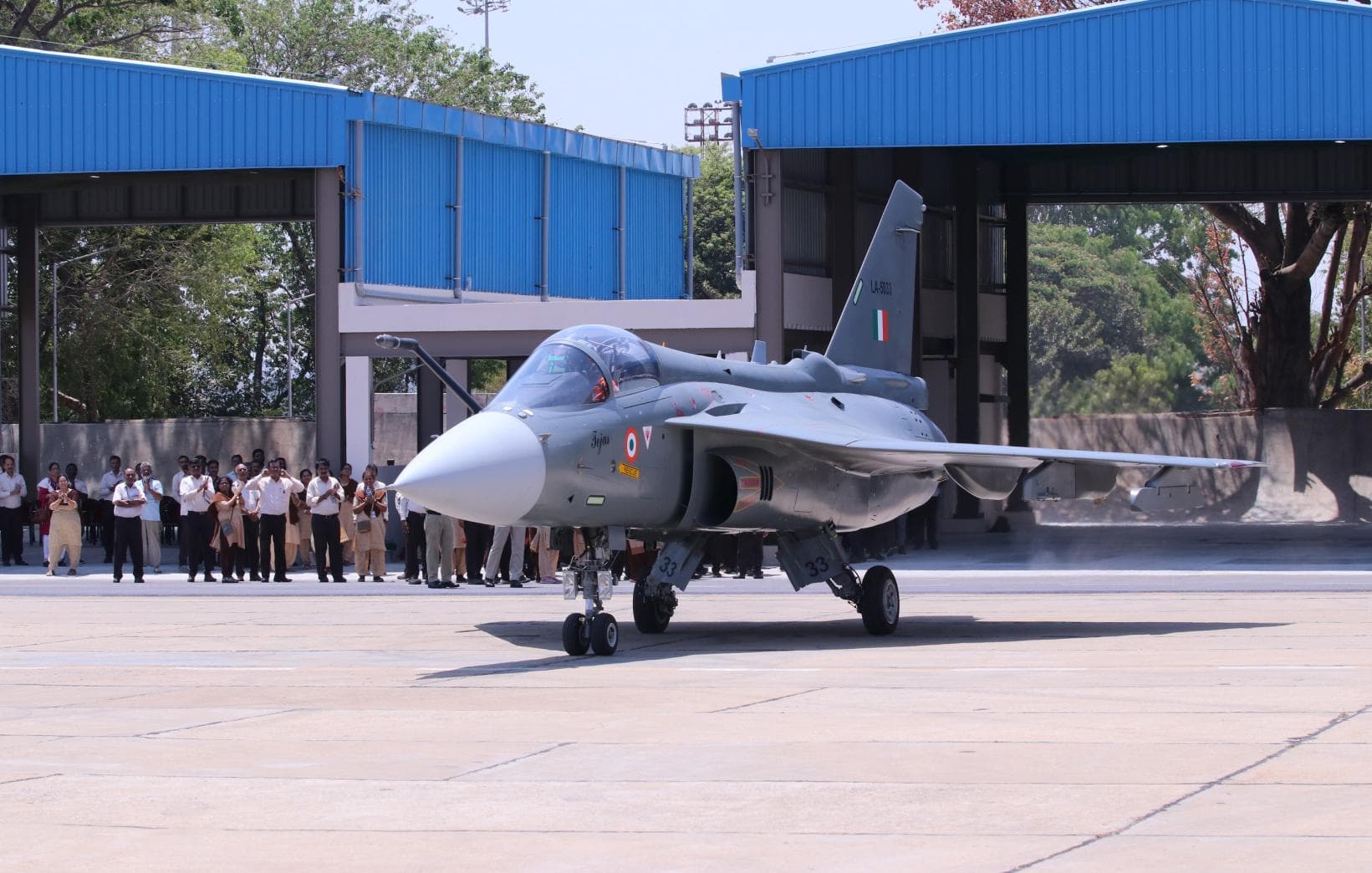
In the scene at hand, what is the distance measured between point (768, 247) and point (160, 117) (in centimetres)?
1046

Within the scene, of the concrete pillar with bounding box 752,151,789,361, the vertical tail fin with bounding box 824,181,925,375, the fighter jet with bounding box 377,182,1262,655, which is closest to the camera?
the fighter jet with bounding box 377,182,1262,655

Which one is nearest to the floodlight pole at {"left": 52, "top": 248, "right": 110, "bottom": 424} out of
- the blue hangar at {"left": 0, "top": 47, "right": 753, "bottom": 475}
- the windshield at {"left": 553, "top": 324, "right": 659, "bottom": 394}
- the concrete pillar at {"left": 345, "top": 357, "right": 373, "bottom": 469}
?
the blue hangar at {"left": 0, "top": 47, "right": 753, "bottom": 475}

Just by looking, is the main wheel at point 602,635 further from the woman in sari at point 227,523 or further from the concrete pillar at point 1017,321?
the concrete pillar at point 1017,321

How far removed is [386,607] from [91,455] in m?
24.8

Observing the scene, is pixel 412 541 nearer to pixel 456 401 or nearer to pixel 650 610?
pixel 650 610

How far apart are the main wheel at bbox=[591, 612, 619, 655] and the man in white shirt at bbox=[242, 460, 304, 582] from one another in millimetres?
11683

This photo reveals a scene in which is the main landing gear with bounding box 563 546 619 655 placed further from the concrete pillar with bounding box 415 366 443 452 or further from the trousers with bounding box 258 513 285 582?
the concrete pillar with bounding box 415 366 443 452

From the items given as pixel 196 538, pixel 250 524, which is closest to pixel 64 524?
pixel 196 538

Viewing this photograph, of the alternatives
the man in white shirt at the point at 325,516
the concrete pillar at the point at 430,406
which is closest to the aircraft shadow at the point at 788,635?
the man in white shirt at the point at 325,516

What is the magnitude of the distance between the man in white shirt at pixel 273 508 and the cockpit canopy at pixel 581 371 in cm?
1114

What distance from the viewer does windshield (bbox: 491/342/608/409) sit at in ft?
48.2

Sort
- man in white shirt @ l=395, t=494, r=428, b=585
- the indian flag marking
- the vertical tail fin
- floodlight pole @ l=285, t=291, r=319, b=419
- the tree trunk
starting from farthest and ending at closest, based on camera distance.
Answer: floodlight pole @ l=285, t=291, r=319, b=419
the tree trunk
man in white shirt @ l=395, t=494, r=428, b=585
the indian flag marking
the vertical tail fin

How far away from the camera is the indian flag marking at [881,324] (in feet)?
65.3

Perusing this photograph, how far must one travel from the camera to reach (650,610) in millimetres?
16984
